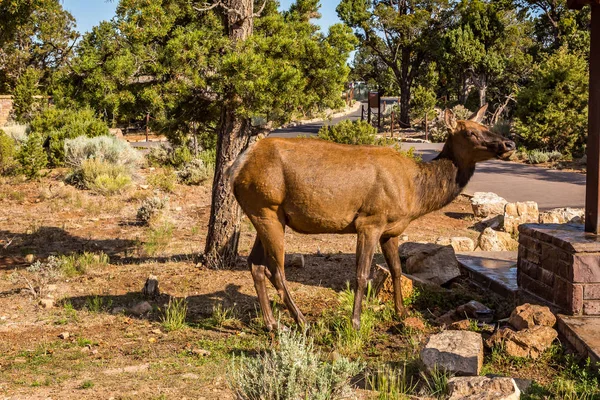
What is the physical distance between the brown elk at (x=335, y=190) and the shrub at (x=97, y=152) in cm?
1118

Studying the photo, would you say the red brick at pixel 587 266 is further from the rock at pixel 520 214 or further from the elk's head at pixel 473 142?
the rock at pixel 520 214

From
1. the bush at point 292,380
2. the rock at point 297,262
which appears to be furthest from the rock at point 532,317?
the rock at point 297,262

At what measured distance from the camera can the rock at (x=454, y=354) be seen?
515 cm

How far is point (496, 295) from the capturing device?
25.4 feet

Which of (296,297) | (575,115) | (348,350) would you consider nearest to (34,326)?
(296,297)

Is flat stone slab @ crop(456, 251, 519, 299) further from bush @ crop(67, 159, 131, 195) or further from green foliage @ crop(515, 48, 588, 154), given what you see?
green foliage @ crop(515, 48, 588, 154)

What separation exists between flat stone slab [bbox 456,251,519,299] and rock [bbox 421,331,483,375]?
7.14 ft

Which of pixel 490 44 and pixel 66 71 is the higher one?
pixel 490 44

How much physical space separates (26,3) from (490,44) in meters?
32.0

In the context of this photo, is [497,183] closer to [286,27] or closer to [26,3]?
[286,27]

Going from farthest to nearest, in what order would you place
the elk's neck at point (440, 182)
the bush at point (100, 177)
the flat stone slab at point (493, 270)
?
the bush at point (100, 177)
the flat stone slab at point (493, 270)
the elk's neck at point (440, 182)

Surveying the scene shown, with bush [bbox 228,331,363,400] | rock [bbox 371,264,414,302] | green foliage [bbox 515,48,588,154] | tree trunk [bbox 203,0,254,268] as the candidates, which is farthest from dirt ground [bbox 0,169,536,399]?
green foliage [bbox 515,48,588,154]

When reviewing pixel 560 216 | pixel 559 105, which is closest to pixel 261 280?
pixel 560 216

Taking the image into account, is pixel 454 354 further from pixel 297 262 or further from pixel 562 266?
pixel 297 262
